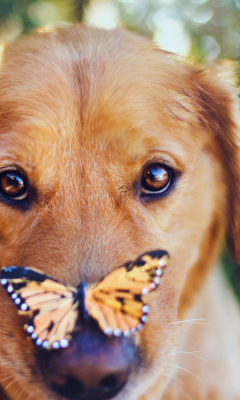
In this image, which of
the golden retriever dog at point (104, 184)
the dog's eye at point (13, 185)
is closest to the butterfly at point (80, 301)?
the golden retriever dog at point (104, 184)

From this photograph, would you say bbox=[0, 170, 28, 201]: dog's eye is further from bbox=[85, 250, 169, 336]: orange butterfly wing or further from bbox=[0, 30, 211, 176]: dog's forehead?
bbox=[85, 250, 169, 336]: orange butterfly wing

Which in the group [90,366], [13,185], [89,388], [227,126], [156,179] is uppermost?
[227,126]

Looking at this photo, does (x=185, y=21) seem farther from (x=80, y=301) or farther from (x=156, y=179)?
(x=80, y=301)

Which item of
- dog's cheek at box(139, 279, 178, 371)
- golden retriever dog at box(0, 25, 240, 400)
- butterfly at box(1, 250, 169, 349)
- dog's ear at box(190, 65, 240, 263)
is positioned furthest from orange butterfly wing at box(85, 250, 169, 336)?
dog's ear at box(190, 65, 240, 263)

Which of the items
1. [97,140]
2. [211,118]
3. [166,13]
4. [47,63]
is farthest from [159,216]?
[166,13]

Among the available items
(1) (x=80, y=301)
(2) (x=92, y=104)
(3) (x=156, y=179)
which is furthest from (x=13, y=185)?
(1) (x=80, y=301)

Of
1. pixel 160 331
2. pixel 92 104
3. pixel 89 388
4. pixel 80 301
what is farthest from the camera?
pixel 92 104
